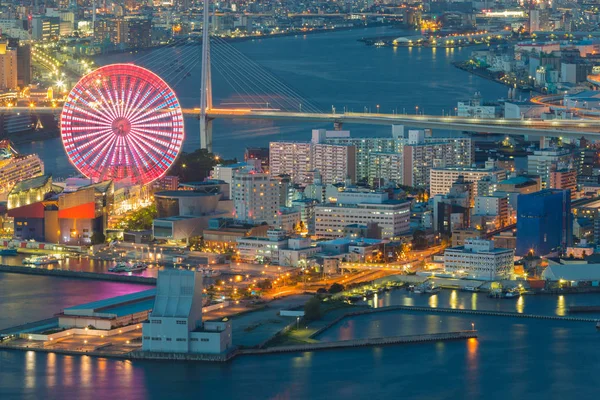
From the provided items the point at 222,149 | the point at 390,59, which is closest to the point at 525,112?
the point at 222,149

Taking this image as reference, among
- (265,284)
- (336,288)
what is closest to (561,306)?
(336,288)

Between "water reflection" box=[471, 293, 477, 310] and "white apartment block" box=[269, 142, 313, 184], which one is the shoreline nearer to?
"white apartment block" box=[269, 142, 313, 184]

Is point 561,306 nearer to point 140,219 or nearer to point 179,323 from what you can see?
point 179,323

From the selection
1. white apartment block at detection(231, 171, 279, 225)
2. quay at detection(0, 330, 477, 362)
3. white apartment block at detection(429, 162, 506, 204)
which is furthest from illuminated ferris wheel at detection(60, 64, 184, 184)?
quay at detection(0, 330, 477, 362)

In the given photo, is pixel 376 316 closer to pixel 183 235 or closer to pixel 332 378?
pixel 332 378

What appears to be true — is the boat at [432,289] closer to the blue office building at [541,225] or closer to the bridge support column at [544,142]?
the blue office building at [541,225]

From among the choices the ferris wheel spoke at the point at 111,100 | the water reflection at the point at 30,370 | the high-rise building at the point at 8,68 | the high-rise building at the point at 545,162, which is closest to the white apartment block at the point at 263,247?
the ferris wheel spoke at the point at 111,100
